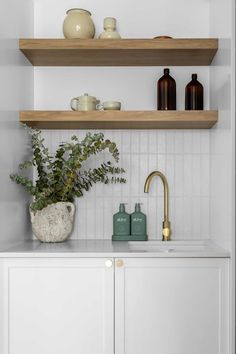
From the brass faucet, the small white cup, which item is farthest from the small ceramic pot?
the brass faucet

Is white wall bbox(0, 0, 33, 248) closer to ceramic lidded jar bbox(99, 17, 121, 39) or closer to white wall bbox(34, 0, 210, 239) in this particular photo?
white wall bbox(34, 0, 210, 239)

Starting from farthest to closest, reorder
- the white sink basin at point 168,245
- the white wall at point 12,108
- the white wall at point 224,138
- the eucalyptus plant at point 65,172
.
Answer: the white sink basin at point 168,245, the eucalyptus plant at point 65,172, the white wall at point 12,108, the white wall at point 224,138

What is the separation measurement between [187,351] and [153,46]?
1.42m

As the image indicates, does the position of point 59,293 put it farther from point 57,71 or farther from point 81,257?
point 57,71

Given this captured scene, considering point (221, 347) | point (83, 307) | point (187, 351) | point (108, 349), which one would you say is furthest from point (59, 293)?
point (221, 347)

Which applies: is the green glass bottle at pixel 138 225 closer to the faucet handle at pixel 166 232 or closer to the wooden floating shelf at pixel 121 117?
the faucet handle at pixel 166 232

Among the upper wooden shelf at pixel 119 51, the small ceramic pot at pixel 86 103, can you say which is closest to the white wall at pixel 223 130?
the upper wooden shelf at pixel 119 51

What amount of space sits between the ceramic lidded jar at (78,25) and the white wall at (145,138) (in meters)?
0.23

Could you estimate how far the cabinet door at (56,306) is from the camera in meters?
2.06

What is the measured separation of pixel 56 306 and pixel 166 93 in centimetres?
122

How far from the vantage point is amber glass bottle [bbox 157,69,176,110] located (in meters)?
2.53

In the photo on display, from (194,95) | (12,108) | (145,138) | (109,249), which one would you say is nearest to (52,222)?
(109,249)

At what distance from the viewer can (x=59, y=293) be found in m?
2.08

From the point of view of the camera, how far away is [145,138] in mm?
2674
